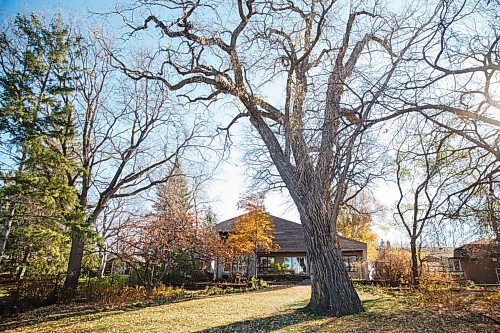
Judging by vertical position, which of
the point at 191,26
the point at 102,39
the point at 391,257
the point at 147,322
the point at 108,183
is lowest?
the point at 147,322

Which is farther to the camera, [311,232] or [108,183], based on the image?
[108,183]

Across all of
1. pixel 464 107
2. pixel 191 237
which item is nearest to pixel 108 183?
pixel 191 237

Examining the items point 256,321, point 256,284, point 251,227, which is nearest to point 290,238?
point 251,227

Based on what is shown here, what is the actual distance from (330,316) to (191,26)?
332 inches

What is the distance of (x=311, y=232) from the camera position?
315 inches

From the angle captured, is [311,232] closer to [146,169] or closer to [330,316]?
[330,316]

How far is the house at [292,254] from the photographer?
24406 mm

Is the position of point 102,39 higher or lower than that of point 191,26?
higher

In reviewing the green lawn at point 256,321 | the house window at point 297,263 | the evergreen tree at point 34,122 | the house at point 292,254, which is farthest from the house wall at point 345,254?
the green lawn at point 256,321

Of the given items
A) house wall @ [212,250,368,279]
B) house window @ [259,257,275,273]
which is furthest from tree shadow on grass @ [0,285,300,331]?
house window @ [259,257,275,273]

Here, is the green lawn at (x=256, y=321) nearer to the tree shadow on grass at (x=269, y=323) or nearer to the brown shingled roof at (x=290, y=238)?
the tree shadow on grass at (x=269, y=323)

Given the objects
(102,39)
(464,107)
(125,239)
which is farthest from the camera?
(125,239)

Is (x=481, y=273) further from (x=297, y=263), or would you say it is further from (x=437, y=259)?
(x=437, y=259)

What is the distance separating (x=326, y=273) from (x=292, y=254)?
19.3 metres
